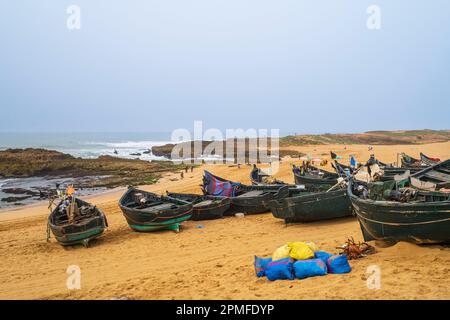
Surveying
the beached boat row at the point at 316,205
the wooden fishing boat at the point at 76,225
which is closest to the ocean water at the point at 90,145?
the beached boat row at the point at 316,205

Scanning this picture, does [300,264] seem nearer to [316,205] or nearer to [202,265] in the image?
[202,265]

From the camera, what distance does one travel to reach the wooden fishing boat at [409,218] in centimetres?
680

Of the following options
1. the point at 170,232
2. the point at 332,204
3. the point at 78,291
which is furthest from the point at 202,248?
the point at 332,204

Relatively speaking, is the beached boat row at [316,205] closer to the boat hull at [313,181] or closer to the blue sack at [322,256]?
the boat hull at [313,181]

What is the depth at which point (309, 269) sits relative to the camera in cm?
656

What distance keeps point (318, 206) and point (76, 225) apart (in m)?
7.75

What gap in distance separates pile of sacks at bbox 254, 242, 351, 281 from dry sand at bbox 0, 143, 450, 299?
168 millimetres

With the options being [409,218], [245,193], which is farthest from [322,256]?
[245,193]

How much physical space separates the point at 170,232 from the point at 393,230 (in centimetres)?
749

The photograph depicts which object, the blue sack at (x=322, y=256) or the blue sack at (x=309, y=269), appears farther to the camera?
the blue sack at (x=322, y=256)

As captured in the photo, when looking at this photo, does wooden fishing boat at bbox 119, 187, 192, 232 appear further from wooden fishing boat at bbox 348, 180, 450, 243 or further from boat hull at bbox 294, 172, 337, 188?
wooden fishing boat at bbox 348, 180, 450, 243

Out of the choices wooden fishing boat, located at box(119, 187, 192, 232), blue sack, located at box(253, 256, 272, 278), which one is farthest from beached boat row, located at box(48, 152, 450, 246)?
blue sack, located at box(253, 256, 272, 278)
